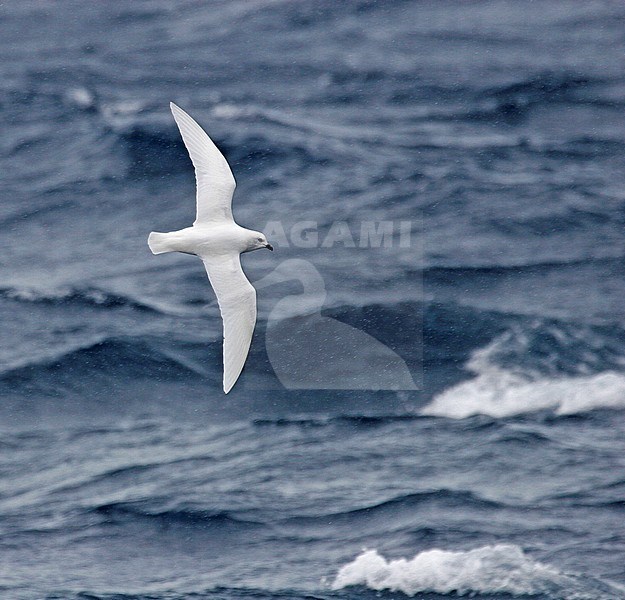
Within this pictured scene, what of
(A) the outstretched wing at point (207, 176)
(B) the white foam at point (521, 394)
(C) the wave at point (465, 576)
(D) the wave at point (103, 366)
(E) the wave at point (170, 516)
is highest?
(A) the outstretched wing at point (207, 176)

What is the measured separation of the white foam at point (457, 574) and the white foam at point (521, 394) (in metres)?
3.02

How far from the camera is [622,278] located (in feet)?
85.7

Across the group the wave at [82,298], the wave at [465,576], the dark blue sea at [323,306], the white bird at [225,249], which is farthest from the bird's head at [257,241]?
the wave at [82,298]

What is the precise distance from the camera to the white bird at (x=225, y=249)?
1753cm

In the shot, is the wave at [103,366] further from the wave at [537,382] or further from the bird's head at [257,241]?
the bird's head at [257,241]

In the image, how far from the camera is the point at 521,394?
2527 centimetres

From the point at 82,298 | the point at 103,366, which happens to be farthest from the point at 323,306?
the point at 82,298

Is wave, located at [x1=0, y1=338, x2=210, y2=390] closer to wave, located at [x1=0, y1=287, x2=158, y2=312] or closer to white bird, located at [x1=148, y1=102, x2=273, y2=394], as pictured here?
wave, located at [x1=0, y1=287, x2=158, y2=312]

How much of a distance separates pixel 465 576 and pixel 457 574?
0.14 m

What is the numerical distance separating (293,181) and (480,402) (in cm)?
587

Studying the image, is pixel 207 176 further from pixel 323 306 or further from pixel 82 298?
pixel 82 298

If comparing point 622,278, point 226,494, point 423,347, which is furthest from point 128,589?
point 622,278

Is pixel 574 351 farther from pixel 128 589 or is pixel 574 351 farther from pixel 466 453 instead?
pixel 128 589

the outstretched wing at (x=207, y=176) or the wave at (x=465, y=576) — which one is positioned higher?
the outstretched wing at (x=207, y=176)
